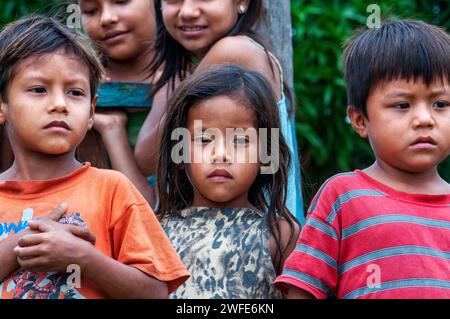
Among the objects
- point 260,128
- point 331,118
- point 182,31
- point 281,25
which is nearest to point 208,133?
→ point 260,128

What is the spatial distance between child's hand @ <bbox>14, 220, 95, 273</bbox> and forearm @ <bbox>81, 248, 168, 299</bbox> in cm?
4

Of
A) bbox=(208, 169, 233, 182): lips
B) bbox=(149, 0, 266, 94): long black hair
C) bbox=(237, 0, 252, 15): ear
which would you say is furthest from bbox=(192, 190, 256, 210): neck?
bbox=(237, 0, 252, 15): ear

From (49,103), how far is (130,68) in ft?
4.99

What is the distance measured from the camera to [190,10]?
4.10 metres

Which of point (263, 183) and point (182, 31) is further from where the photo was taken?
point (182, 31)

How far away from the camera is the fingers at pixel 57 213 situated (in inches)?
117

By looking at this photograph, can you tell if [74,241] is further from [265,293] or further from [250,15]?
[250,15]

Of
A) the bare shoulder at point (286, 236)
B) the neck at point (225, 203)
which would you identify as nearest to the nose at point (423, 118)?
the bare shoulder at point (286, 236)

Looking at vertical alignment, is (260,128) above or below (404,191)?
above

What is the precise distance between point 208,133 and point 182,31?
0.86 m

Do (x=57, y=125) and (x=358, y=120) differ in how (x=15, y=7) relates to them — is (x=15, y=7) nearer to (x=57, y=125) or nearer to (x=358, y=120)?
(x=57, y=125)

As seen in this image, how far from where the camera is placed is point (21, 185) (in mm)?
3098

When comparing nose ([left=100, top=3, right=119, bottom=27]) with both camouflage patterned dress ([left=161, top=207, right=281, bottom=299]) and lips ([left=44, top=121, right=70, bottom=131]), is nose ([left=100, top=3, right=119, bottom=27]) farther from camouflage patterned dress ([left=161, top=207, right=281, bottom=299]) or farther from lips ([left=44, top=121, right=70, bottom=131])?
lips ([left=44, top=121, right=70, bottom=131])

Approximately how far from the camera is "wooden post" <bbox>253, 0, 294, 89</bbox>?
473cm
